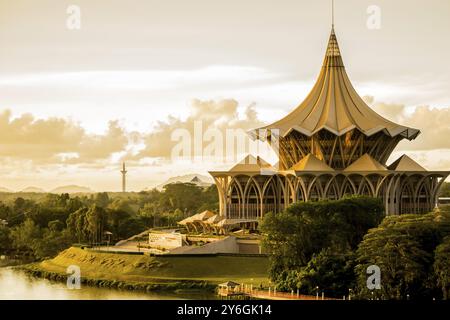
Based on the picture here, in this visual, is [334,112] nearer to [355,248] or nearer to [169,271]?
[355,248]

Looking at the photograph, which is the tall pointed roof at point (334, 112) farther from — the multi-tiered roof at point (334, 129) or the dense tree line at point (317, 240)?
the dense tree line at point (317, 240)

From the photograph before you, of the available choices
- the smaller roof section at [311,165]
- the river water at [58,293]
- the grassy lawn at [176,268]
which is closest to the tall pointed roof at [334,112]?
the smaller roof section at [311,165]

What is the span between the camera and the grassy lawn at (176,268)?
65625 mm

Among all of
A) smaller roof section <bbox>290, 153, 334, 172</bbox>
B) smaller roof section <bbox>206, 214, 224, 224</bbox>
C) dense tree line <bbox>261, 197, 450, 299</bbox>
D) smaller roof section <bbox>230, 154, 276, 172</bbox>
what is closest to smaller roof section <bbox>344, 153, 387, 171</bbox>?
smaller roof section <bbox>290, 153, 334, 172</bbox>

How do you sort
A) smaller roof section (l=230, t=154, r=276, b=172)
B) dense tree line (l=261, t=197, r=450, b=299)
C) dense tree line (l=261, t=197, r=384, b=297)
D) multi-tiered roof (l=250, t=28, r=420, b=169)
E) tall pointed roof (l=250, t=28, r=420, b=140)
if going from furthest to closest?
1. smaller roof section (l=230, t=154, r=276, b=172)
2. multi-tiered roof (l=250, t=28, r=420, b=169)
3. tall pointed roof (l=250, t=28, r=420, b=140)
4. dense tree line (l=261, t=197, r=384, b=297)
5. dense tree line (l=261, t=197, r=450, b=299)

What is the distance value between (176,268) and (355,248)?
42.5ft

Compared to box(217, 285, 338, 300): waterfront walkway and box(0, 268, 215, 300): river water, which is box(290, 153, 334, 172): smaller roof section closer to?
box(0, 268, 215, 300): river water

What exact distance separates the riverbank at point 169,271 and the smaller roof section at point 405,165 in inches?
746

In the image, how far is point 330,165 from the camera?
83875 mm

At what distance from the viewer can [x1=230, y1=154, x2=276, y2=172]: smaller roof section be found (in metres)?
83.9

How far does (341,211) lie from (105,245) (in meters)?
27.1

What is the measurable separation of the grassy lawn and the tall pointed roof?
1745cm
